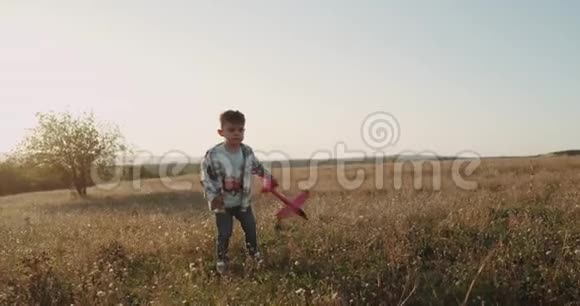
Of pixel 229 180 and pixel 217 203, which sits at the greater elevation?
pixel 229 180

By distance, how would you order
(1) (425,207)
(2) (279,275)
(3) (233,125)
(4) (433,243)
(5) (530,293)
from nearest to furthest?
1. (5) (530,293)
2. (2) (279,275)
3. (3) (233,125)
4. (4) (433,243)
5. (1) (425,207)

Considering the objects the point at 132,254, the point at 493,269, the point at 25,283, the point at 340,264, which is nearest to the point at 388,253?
the point at 340,264

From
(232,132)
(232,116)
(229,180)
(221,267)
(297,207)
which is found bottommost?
(221,267)

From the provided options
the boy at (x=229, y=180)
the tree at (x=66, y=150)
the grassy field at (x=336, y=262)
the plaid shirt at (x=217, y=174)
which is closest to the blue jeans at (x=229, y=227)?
the boy at (x=229, y=180)

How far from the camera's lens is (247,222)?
6.13m

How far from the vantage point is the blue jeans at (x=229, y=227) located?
19.5 feet

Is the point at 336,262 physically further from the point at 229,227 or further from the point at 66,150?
the point at 66,150

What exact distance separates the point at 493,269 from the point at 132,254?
4513 mm

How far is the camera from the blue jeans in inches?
234

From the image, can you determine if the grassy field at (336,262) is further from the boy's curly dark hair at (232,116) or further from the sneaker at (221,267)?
the boy's curly dark hair at (232,116)

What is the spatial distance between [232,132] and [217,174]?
556 millimetres

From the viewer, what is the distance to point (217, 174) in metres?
5.96

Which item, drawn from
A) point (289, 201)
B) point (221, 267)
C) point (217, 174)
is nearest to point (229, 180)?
point (217, 174)

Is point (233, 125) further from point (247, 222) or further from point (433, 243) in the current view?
point (433, 243)
